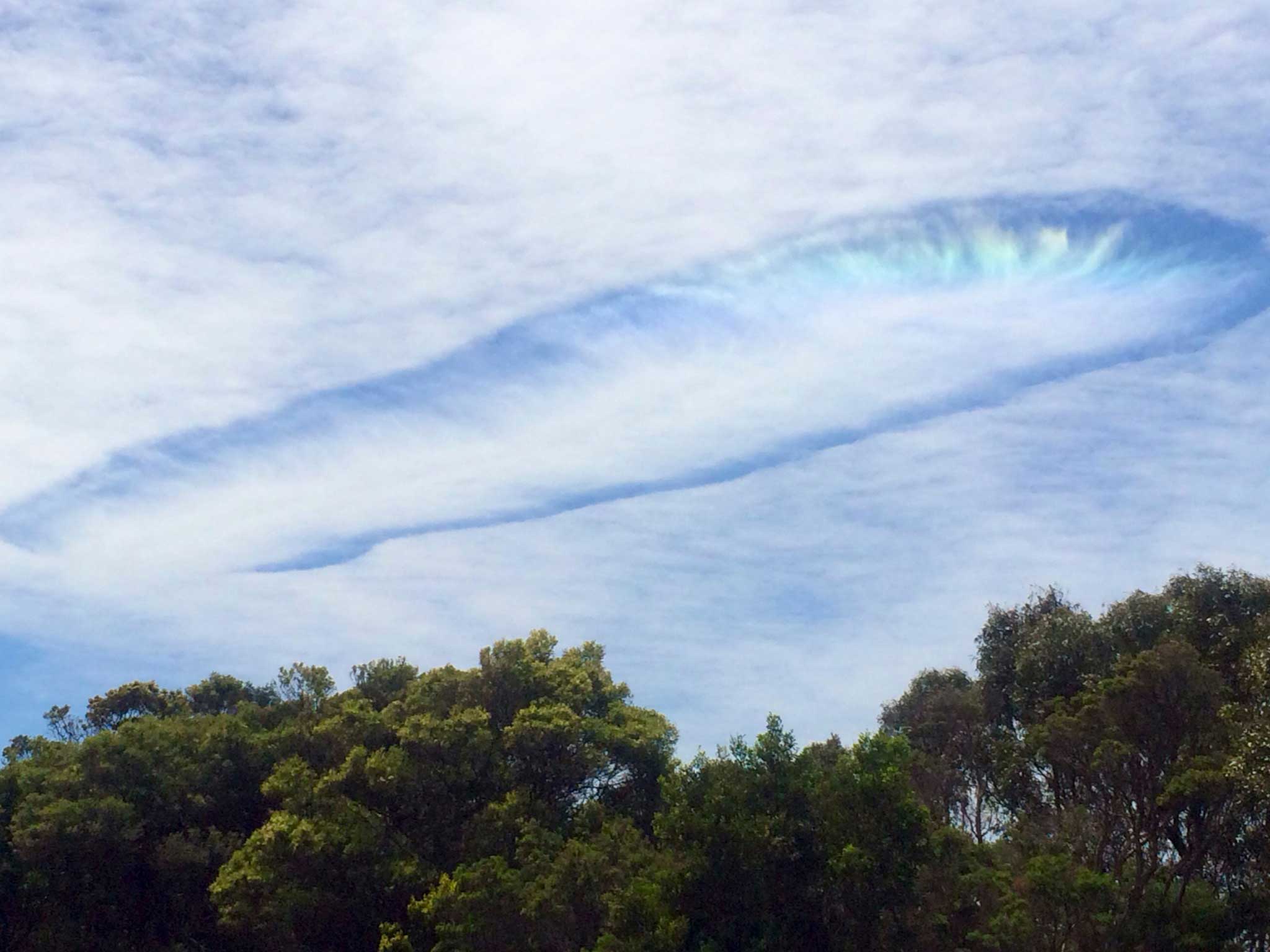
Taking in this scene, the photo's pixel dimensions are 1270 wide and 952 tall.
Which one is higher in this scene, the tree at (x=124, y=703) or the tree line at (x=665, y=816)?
the tree at (x=124, y=703)

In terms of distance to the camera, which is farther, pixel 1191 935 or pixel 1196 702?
pixel 1196 702

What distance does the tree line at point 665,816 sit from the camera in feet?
81.5

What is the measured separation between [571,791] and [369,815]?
19.9 ft

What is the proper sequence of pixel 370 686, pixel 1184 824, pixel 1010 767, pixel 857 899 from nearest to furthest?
pixel 857 899 < pixel 1184 824 < pixel 1010 767 < pixel 370 686

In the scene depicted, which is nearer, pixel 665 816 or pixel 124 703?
pixel 665 816

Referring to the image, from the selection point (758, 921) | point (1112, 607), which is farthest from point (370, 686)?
point (1112, 607)

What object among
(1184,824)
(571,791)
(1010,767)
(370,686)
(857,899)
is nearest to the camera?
(857,899)

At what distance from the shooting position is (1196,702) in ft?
98.7

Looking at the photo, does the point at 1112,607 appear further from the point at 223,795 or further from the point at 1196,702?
the point at 223,795

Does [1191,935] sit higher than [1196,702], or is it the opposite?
[1196,702]

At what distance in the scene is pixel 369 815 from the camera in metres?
32.6

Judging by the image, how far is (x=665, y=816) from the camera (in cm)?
2636

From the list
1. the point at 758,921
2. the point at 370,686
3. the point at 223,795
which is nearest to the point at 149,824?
the point at 223,795

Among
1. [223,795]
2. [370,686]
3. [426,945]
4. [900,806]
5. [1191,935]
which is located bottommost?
[1191,935]
